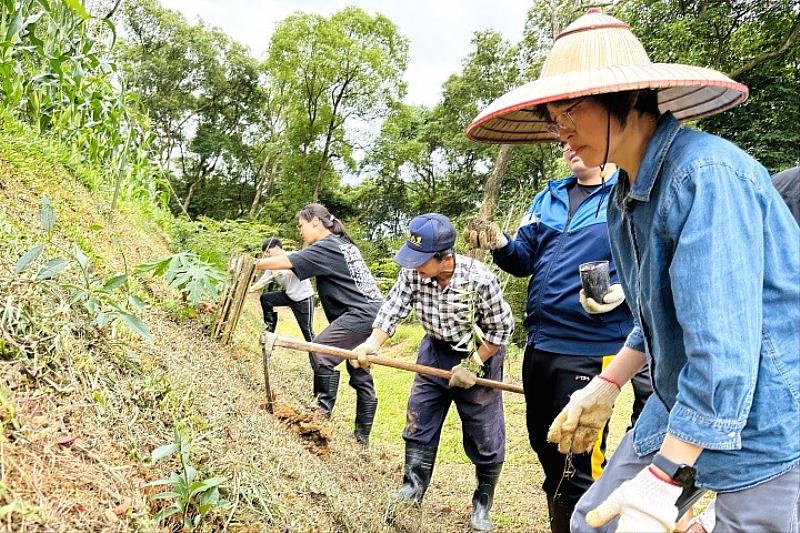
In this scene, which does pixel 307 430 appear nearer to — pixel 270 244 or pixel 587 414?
pixel 587 414

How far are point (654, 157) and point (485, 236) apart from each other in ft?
4.62

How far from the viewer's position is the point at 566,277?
2387 millimetres

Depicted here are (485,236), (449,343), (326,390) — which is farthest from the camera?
(326,390)

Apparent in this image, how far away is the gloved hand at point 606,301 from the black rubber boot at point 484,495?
146 cm

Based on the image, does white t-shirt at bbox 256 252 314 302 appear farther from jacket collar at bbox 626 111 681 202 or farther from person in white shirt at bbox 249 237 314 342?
jacket collar at bbox 626 111 681 202

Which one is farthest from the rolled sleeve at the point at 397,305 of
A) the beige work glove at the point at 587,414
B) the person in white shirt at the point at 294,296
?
the person in white shirt at the point at 294,296

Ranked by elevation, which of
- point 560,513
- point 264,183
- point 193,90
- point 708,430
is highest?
point 193,90

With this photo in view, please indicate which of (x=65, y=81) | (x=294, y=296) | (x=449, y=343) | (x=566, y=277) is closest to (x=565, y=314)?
(x=566, y=277)

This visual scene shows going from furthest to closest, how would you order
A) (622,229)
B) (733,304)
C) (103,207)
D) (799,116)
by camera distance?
1. (799,116)
2. (103,207)
3. (622,229)
4. (733,304)

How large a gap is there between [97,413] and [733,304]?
5.87 ft

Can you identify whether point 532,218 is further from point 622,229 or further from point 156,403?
point 156,403

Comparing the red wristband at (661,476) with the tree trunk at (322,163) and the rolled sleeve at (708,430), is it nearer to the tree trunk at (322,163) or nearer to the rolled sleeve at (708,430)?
the rolled sleeve at (708,430)

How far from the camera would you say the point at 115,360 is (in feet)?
6.93

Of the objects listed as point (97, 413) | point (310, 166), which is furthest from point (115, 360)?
point (310, 166)
